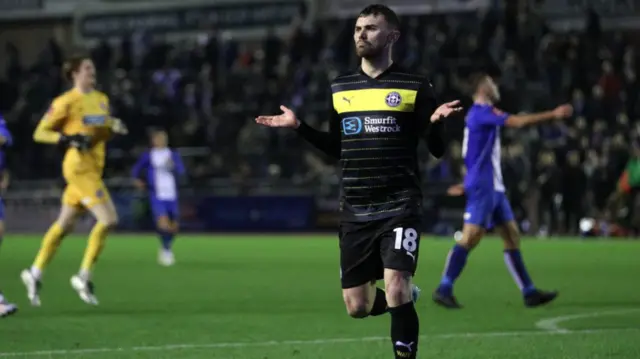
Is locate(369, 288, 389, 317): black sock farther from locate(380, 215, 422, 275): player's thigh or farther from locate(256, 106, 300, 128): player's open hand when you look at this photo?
locate(256, 106, 300, 128): player's open hand

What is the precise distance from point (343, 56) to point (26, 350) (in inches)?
981

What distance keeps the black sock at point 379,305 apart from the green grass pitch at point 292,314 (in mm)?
984

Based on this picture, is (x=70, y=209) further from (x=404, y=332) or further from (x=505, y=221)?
(x=404, y=332)

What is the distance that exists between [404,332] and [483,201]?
19.5 feet

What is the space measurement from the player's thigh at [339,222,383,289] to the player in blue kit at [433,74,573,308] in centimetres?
537

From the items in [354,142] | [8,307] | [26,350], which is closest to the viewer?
[354,142]

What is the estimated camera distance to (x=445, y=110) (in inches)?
312

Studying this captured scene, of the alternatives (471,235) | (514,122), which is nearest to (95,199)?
(471,235)

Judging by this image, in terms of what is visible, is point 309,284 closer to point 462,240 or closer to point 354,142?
point 462,240

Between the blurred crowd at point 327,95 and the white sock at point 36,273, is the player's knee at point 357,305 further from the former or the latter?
the blurred crowd at point 327,95

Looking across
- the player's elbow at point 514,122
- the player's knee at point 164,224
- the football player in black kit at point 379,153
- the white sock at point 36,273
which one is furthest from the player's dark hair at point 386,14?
the player's knee at point 164,224

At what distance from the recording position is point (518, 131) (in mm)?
31781

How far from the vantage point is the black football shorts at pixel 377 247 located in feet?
26.4

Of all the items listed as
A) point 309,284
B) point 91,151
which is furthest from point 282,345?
point 309,284
